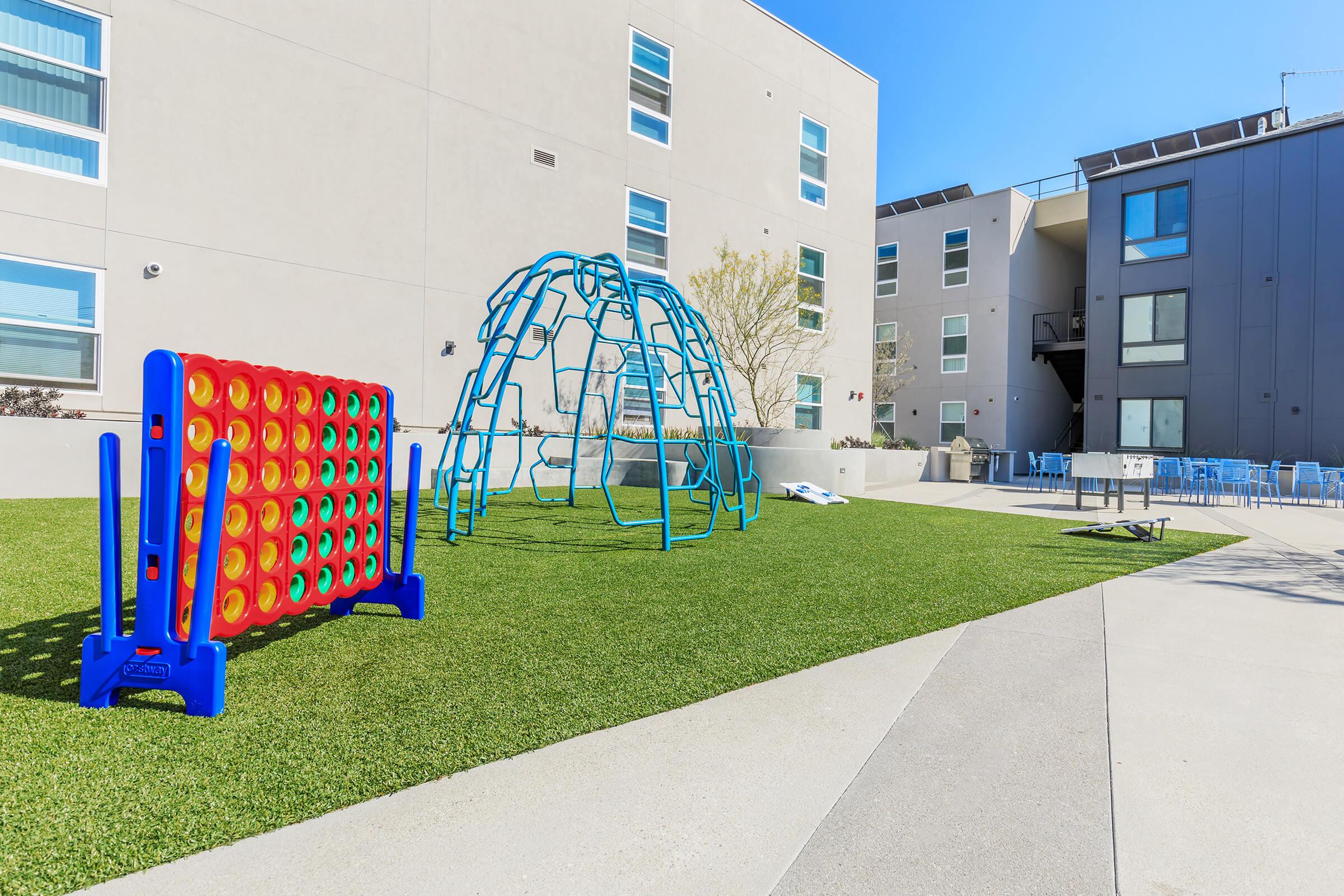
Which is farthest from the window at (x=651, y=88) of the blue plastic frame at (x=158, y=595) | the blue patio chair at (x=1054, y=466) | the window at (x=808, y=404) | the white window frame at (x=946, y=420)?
the white window frame at (x=946, y=420)

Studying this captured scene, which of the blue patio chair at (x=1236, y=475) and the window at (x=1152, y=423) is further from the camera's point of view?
the window at (x=1152, y=423)

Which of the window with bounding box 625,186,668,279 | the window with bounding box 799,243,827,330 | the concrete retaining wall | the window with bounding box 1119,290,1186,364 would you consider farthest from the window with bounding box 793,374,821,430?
the window with bounding box 1119,290,1186,364

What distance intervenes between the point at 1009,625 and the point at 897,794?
2.54 metres

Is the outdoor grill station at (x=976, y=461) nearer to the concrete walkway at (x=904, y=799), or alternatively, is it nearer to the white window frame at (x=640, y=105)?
the white window frame at (x=640, y=105)

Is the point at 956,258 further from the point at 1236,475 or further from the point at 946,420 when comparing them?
the point at 1236,475

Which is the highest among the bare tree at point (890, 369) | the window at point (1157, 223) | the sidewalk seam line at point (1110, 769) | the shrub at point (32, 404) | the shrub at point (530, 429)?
the window at point (1157, 223)

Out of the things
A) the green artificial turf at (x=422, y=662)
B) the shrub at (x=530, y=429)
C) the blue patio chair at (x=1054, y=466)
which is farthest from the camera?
the blue patio chair at (x=1054, y=466)

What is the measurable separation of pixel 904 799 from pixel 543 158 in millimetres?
13289

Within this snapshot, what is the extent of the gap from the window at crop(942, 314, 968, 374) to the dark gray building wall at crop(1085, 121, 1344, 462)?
15.1 feet

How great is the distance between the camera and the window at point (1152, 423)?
66.1ft

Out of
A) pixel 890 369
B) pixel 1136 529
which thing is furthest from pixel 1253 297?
pixel 1136 529

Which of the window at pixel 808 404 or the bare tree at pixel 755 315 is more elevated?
the bare tree at pixel 755 315

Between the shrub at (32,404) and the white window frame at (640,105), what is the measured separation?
1067 cm

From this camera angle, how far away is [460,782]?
2248mm
